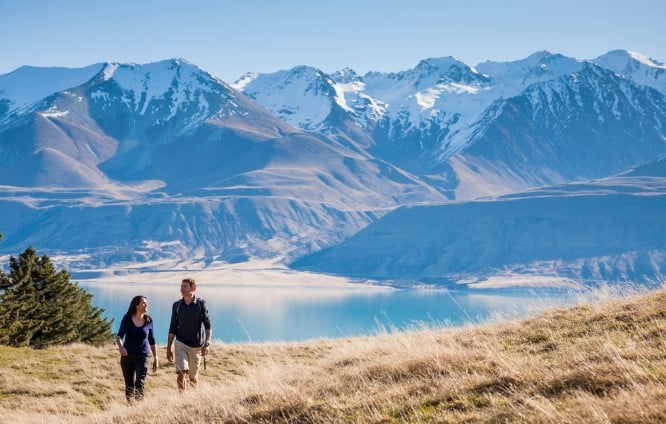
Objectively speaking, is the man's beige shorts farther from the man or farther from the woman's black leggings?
the woman's black leggings

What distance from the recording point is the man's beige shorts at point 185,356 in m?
14.5

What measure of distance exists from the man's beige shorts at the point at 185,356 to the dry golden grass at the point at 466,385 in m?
1.30

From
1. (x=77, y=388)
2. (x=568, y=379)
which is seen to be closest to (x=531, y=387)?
(x=568, y=379)

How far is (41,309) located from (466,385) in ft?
101

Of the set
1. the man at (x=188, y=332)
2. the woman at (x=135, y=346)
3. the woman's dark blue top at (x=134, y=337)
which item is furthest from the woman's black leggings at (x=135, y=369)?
the man at (x=188, y=332)

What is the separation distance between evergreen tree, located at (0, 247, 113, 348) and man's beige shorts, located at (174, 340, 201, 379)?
1690cm

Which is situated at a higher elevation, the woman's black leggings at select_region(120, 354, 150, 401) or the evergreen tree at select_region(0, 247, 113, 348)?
the woman's black leggings at select_region(120, 354, 150, 401)

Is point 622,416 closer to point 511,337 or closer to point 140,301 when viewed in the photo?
point 511,337

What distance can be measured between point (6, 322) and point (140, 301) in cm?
1956

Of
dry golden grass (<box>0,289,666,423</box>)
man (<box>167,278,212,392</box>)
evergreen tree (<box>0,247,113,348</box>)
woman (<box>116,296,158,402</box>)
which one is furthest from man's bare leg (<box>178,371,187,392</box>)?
evergreen tree (<box>0,247,113,348</box>)

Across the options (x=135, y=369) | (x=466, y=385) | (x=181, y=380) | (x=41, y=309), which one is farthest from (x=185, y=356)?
(x=41, y=309)

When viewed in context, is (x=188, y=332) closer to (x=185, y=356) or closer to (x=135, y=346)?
(x=185, y=356)

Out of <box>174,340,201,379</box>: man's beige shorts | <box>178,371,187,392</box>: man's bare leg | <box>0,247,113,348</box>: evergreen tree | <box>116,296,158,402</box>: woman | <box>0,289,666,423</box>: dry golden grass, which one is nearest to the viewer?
<box>0,289,666,423</box>: dry golden grass

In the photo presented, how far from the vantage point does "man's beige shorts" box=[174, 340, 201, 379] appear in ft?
47.7
